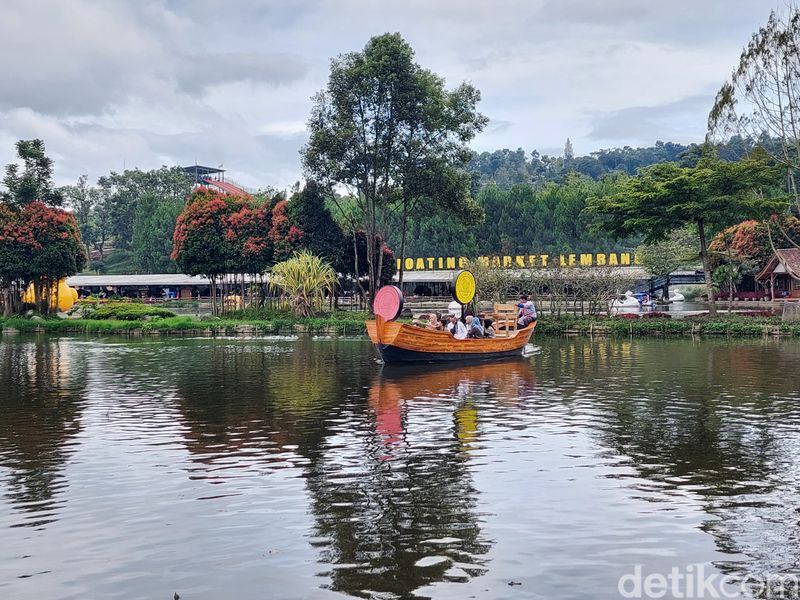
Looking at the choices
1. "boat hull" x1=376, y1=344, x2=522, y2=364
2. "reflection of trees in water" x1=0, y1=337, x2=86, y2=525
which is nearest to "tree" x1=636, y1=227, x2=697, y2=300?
"boat hull" x1=376, y1=344, x2=522, y2=364

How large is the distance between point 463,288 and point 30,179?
34.3m

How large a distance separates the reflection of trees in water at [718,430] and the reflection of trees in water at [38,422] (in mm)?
7779

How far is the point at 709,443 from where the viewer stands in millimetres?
12875

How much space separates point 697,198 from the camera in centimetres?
3891

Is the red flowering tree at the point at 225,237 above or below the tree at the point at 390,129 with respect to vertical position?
below

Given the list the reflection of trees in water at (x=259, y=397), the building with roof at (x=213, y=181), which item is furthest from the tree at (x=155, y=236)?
the reflection of trees in water at (x=259, y=397)

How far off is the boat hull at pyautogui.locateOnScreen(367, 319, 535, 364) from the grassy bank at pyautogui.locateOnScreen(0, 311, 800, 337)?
42.3 feet

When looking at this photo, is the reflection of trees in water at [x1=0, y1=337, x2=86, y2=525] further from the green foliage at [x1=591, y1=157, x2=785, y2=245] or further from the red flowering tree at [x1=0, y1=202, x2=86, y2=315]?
the green foliage at [x1=591, y1=157, x2=785, y2=245]

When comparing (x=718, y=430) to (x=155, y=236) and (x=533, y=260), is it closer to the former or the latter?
(x=533, y=260)

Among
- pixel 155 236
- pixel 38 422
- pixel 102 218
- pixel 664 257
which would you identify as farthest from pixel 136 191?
pixel 38 422

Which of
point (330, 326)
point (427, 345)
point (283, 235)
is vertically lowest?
point (427, 345)

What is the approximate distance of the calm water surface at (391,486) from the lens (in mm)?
7512

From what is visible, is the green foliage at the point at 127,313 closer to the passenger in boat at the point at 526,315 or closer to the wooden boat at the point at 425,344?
the passenger in boat at the point at 526,315

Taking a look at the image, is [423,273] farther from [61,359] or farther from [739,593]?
[739,593]
